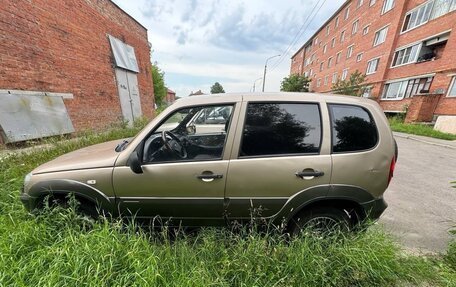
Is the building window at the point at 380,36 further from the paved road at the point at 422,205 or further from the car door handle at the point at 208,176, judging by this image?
the car door handle at the point at 208,176

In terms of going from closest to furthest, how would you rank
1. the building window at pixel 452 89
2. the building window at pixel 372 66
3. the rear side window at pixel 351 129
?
the rear side window at pixel 351 129 → the building window at pixel 452 89 → the building window at pixel 372 66

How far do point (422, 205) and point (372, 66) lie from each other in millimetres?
24098

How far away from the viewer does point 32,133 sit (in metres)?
6.08

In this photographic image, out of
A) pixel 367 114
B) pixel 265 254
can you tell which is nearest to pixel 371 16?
pixel 367 114

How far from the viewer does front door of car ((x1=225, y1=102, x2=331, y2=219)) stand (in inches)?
85.2

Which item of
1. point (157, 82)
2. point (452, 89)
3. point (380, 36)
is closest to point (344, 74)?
point (380, 36)

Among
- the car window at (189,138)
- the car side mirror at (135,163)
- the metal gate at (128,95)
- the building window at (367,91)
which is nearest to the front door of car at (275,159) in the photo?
the car window at (189,138)

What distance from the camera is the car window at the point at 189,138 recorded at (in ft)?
7.49

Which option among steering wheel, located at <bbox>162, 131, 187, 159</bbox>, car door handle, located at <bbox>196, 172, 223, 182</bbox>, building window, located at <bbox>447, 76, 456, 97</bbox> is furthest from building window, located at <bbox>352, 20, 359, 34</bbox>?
car door handle, located at <bbox>196, 172, 223, 182</bbox>

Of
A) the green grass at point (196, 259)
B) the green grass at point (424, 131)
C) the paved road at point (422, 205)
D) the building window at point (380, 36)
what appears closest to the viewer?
the green grass at point (196, 259)

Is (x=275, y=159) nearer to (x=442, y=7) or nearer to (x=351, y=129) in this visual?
(x=351, y=129)

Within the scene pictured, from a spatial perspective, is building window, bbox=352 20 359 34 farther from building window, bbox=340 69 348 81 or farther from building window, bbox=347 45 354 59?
building window, bbox=340 69 348 81

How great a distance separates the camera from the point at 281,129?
7.40 ft

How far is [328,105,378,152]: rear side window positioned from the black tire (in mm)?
737
